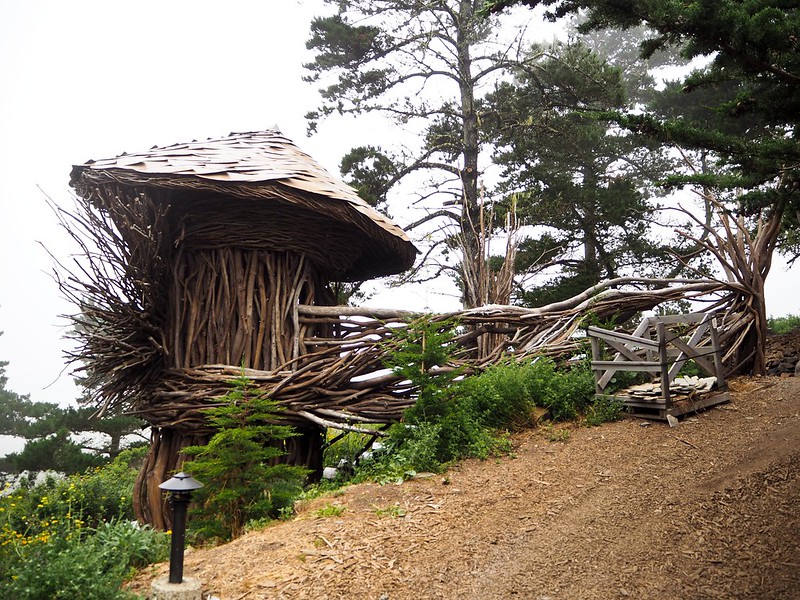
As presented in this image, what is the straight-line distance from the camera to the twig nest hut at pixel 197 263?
426cm

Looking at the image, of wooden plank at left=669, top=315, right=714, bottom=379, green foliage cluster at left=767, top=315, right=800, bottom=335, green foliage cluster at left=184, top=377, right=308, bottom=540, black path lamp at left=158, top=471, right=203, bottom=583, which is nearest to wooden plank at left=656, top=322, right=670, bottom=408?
wooden plank at left=669, top=315, right=714, bottom=379

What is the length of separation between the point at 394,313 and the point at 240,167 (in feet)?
6.48

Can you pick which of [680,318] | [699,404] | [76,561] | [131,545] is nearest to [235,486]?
[131,545]

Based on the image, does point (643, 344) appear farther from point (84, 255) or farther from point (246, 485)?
point (84, 255)

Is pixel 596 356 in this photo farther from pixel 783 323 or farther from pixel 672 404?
pixel 783 323

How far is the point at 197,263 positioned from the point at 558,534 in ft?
12.2

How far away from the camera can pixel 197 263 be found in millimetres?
4871

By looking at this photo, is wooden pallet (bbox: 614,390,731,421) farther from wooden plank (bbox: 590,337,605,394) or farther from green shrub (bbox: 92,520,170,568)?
green shrub (bbox: 92,520,170,568)

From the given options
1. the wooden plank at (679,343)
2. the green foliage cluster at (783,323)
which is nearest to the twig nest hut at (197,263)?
the wooden plank at (679,343)

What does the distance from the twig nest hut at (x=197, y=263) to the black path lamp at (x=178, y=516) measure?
2034 mm

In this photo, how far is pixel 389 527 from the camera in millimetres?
2818

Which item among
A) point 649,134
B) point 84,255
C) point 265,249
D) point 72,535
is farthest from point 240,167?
point 649,134

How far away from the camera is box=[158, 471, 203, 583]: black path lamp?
7.72ft

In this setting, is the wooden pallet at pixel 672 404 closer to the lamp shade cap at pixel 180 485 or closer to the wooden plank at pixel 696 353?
the wooden plank at pixel 696 353
